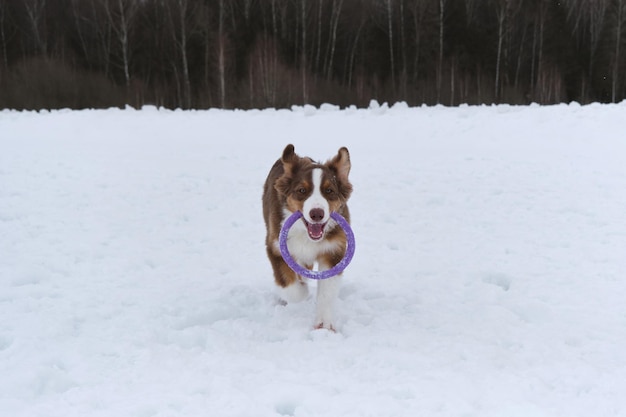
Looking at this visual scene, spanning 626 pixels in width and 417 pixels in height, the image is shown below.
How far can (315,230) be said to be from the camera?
483 centimetres

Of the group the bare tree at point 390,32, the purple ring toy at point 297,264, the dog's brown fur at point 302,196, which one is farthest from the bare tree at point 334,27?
the purple ring toy at point 297,264

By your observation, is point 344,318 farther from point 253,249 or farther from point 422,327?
point 253,249

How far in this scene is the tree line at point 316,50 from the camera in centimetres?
2762

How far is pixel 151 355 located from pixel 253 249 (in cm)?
359

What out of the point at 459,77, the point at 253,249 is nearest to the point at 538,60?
the point at 459,77

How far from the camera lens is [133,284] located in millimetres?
6227

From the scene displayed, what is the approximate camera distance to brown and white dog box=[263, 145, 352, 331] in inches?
190

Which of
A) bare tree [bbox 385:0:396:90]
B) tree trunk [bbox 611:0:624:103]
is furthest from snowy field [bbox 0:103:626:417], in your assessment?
tree trunk [bbox 611:0:624:103]

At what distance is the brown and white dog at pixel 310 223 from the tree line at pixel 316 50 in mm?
21197

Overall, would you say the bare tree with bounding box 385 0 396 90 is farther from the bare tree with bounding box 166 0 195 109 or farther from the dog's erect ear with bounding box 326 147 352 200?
the dog's erect ear with bounding box 326 147 352 200

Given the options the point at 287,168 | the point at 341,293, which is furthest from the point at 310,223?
the point at 341,293

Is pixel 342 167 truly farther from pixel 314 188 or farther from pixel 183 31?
pixel 183 31

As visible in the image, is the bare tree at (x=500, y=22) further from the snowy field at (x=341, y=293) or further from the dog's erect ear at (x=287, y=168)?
the dog's erect ear at (x=287, y=168)

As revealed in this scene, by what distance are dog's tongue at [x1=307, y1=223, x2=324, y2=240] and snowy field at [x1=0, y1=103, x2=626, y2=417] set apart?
0.81 metres
